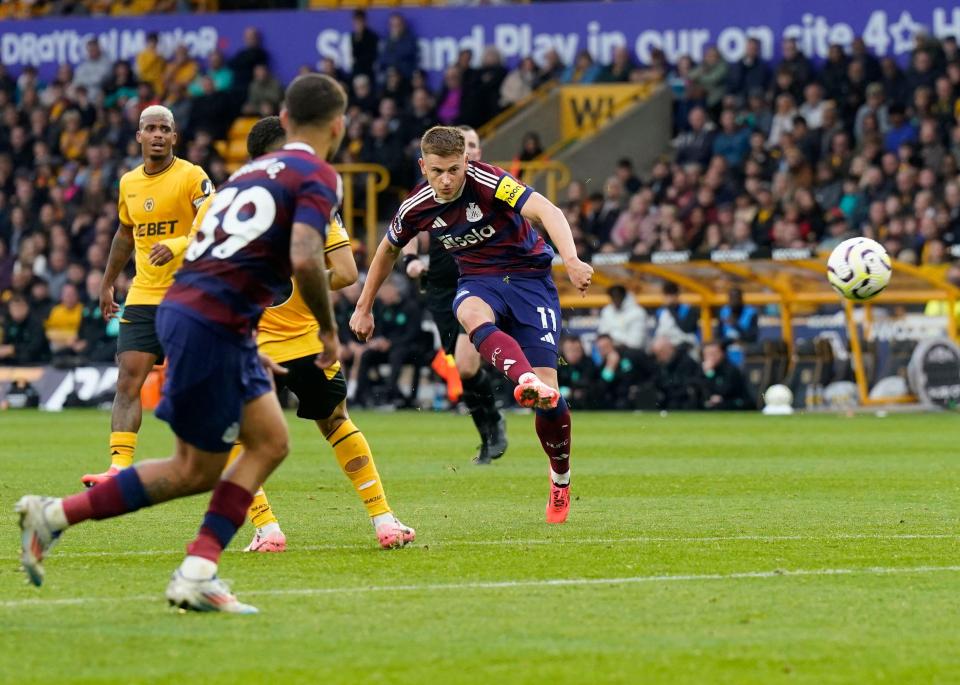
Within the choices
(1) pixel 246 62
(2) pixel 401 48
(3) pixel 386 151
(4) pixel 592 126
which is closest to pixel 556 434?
(3) pixel 386 151

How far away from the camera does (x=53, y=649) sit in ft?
19.8

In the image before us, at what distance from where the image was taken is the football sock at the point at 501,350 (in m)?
9.70

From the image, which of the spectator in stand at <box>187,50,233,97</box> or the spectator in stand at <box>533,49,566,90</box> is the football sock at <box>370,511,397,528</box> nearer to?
the spectator in stand at <box>533,49,566,90</box>

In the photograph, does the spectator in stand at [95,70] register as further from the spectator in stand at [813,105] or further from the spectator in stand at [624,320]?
the spectator in stand at [813,105]

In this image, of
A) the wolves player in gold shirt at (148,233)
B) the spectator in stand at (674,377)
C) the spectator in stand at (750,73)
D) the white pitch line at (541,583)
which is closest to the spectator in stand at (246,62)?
the spectator in stand at (750,73)

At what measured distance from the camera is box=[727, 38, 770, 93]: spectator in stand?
27641 mm

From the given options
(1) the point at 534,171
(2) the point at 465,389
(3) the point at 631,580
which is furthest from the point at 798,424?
(3) the point at 631,580

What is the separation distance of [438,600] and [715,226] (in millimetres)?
18064

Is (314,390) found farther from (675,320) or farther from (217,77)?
(217,77)

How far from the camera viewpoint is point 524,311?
10.5 meters

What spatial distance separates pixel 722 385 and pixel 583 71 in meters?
8.20

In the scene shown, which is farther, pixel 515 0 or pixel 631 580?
pixel 515 0

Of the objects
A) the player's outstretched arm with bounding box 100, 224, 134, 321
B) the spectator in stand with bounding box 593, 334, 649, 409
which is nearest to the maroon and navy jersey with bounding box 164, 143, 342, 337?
the player's outstretched arm with bounding box 100, 224, 134, 321

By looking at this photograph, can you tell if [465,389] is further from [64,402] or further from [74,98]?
[74,98]
